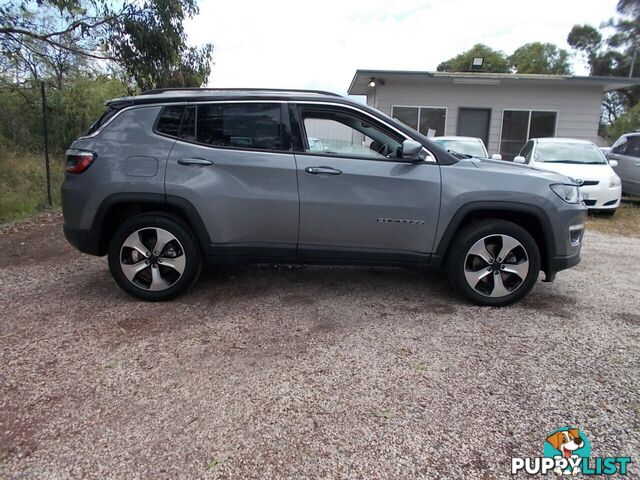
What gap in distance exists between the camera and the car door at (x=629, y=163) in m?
10.3

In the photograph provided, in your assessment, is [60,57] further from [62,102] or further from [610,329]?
[610,329]

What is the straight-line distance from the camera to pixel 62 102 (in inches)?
417

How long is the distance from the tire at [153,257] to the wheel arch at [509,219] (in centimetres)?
207

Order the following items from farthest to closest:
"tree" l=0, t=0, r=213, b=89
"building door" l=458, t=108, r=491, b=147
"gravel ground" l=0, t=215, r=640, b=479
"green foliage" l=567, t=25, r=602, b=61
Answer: "green foliage" l=567, t=25, r=602, b=61
"building door" l=458, t=108, r=491, b=147
"tree" l=0, t=0, r=213, b=89
"gravel ground" l=0, t=215, r=640, b=479

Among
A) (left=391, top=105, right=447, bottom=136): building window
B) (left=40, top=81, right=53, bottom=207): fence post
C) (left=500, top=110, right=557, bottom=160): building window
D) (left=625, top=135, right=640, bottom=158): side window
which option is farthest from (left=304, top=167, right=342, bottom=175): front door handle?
(left=500, top=110, right=557, bottom=160): building window

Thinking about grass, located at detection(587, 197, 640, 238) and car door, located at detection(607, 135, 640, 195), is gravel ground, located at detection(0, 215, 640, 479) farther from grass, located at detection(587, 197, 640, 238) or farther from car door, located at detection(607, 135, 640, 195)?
car door, located at detection(607, 135, 640, 195)

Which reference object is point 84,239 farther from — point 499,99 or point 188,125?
point 499,99

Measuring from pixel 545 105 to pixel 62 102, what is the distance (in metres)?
13.6

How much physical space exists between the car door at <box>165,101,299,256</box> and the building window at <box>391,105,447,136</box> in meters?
11.1

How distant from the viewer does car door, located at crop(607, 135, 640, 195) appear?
10.3 meters

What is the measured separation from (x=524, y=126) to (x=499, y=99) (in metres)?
1.21

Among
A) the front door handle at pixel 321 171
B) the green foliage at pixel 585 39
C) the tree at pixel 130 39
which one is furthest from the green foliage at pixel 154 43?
the green foliage at pixel 585 39

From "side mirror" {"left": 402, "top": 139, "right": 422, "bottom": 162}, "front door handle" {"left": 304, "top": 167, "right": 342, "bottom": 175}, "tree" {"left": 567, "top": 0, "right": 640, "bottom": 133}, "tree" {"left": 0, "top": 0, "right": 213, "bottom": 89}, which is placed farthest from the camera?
"tree" {"left": 567, "top": 0, "right": 640, "bottom": 133}

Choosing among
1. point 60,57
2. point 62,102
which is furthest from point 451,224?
point 62,102
